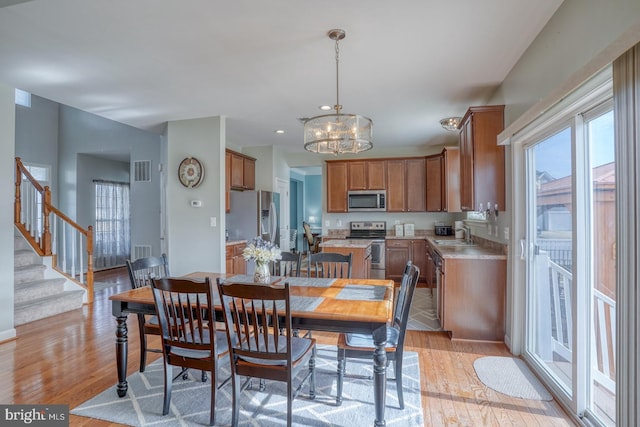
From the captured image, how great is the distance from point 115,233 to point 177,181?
459 cm

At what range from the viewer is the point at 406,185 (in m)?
6.38

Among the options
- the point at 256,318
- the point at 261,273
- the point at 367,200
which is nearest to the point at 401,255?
the point at 367,200

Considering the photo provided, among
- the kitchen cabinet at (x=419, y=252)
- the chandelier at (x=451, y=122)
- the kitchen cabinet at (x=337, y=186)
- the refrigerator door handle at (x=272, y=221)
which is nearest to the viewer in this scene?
the chandelier at (x=451, y=122)

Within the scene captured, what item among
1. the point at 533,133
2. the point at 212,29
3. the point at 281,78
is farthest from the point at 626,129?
the point at 281,78

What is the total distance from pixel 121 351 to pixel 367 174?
5081 millimetres

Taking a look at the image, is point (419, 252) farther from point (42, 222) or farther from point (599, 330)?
point (42, 222)

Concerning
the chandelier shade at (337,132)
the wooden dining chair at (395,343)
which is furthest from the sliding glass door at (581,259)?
the chandelier shade at (337,132)

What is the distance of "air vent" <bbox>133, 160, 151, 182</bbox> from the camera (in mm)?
6730

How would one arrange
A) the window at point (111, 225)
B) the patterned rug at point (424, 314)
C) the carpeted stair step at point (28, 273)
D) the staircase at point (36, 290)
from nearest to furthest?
the patterned rug at point (424, 314) < the staircase at point (36, 290) < the carpeted stair step at point (28, 273) < the window at point (111, 225)

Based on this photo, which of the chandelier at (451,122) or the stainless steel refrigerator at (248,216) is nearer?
the chandelier at (451,122)

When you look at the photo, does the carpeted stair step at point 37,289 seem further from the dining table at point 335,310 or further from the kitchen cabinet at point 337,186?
the kitchen cabinet at point 337,186

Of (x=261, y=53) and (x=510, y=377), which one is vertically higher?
(x=261, y=53)

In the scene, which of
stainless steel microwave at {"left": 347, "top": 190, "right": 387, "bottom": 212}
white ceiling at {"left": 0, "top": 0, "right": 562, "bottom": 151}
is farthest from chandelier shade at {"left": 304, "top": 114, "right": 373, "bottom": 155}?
stainless steel microwave at {"left": 347, "top": 190, "right": 387, "bottom": 212}

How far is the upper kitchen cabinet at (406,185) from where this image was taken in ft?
20.7
